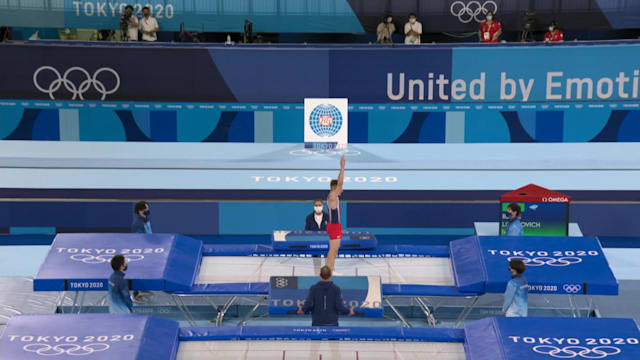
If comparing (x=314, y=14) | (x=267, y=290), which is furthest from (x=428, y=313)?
(x=314, y=14)

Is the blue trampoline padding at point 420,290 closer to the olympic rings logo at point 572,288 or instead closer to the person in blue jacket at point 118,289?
the olympic rings logo at point 572,288

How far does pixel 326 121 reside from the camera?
15.7 m

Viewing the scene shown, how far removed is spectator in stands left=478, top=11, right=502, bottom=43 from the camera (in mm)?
16547

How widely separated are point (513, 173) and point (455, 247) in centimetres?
538

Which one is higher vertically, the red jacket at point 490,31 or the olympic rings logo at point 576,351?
the red jacket at point 490,31

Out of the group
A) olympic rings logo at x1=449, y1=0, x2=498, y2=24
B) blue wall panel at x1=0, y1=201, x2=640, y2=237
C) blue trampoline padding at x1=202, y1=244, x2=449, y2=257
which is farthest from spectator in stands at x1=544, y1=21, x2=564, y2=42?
blue trampoline padding at x1=202, y1=244, x2=449, y2=257

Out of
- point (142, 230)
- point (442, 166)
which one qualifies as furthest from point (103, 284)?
point (442, 166)

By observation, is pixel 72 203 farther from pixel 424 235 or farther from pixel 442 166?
pixel 442 166

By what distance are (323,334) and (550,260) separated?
314 centimetres

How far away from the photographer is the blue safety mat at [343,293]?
711 centimetres

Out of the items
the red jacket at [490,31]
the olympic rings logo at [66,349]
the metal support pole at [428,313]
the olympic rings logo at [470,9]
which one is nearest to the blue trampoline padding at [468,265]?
the metal support pole at [428,313]

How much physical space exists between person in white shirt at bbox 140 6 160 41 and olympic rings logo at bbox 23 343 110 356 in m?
11.9

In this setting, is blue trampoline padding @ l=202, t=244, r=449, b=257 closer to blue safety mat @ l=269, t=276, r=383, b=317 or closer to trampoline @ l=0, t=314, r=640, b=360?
blue safety mat @ l=269, t=276, r=383, b=317

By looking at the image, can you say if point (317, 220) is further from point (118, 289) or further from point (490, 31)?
point (490, 31)
